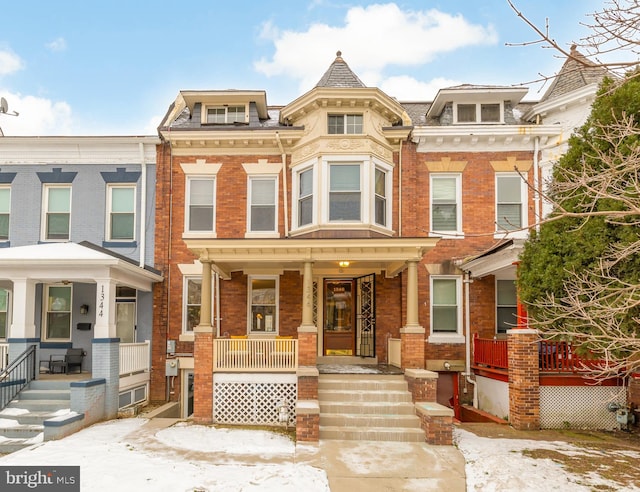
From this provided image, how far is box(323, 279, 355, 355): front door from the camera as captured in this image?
13.1 m

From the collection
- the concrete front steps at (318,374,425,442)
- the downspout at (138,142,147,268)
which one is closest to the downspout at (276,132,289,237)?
the downspout at (138,142,147,268)

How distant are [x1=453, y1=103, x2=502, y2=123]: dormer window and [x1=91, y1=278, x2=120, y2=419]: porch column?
34.0ft

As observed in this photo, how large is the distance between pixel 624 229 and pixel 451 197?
19.6 ft

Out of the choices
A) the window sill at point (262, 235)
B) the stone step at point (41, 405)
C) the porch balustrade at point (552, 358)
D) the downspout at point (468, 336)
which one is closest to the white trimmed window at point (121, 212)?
the window sill at point (262, 235)

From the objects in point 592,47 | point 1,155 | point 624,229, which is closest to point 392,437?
point 624,229

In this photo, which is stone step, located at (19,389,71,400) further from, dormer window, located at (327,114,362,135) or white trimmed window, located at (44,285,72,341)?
dormer window, located at (327,114,362,135)

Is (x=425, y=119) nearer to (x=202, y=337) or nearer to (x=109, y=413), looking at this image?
(x=202, y=337)

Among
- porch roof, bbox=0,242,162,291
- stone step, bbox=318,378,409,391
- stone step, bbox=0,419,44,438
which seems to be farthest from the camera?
porch roof, bbox=0,242,162,291

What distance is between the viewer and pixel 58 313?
13273 millimetres

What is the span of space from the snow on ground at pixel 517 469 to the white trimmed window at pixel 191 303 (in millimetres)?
7474

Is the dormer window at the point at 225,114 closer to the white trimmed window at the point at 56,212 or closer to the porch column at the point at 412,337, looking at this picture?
the white trimmed window at the point at 56,212

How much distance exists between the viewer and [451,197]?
13469 mm

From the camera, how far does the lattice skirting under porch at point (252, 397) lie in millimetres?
10070

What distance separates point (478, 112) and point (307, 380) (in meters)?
9.23
